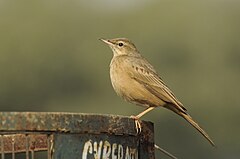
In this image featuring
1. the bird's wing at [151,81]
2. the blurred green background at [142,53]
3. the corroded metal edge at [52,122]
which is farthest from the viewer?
the blurred green background at [142,53]

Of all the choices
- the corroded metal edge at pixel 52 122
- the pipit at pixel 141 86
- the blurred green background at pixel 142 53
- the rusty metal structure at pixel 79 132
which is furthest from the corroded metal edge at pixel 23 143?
the blurred green background at pixel 142 53

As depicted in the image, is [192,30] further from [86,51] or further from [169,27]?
[86,51]

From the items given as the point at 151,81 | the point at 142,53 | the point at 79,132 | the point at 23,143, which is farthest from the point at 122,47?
the point at 142,53

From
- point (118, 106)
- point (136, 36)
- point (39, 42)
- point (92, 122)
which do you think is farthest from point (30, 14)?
point (92, 122)

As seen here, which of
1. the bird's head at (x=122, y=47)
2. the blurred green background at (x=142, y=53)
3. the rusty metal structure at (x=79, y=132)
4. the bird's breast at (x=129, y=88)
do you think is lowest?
the rusty metal structure at (x=79, y=132)

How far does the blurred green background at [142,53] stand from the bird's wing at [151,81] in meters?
37.8

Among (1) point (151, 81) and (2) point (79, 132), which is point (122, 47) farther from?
(2) point (79, 132)

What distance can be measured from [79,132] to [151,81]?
6.92 metres

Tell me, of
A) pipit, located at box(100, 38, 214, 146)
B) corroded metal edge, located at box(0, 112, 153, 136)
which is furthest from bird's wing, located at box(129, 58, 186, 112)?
corroded metal edge, located at box(0, 112, 153, 136)

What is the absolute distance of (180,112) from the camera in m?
14.5

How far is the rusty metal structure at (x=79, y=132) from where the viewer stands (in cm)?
786

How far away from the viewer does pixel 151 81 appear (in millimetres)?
14844

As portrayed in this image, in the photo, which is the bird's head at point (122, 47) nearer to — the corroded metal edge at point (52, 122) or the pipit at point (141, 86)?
the pipit at point (141, 86)

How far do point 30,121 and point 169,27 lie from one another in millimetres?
54253
